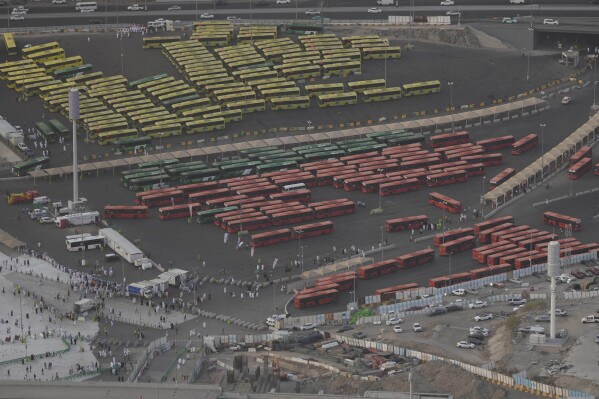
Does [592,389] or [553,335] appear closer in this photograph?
[592,389]

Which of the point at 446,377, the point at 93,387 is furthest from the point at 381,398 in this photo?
the point at 93,387

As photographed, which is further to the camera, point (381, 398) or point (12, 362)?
point (12, 362)

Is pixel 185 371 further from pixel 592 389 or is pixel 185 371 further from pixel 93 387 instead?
pixel 592 389

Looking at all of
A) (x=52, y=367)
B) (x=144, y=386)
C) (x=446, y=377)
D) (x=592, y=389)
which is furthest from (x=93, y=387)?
(x=592, y=389)

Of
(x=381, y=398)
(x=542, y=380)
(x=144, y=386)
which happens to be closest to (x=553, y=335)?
(x=542, y=380)

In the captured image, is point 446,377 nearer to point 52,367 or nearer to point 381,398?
point 381,398

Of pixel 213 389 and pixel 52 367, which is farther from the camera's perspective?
pixel 52 367
